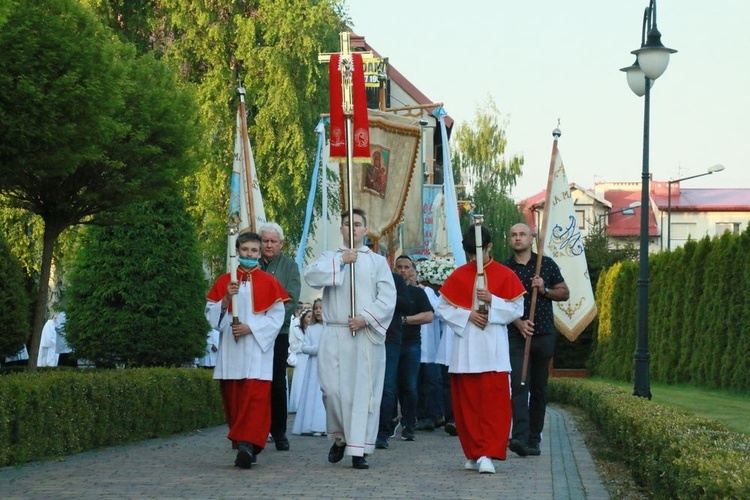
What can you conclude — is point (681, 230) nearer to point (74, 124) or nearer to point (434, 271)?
point (434, 271)

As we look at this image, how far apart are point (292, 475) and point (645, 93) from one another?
1053 cm

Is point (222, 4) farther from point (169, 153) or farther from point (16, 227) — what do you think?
point (169, 153)

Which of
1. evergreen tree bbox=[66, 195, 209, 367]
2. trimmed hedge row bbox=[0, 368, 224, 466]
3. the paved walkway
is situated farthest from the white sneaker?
evergreen tree bbox=[66, 195, 209, 367]

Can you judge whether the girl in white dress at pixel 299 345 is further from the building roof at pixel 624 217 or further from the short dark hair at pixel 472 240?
the building roof at pixel 624 217

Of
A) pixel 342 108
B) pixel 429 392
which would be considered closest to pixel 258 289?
pixel 342 108

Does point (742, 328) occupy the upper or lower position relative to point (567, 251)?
lower

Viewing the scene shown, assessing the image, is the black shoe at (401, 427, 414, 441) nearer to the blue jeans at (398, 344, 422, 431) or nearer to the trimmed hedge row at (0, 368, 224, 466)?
the blue jeans at (398, 344, 422, 431)

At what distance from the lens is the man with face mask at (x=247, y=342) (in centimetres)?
1141

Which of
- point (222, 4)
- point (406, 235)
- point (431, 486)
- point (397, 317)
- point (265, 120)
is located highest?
point (222, 4)

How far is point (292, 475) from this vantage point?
10828 mm

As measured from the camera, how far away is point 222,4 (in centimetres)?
3534

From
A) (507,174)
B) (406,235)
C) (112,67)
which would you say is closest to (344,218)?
(112,67)

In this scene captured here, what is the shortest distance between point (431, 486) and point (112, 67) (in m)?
5.62

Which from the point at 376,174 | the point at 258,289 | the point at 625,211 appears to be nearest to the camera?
the point at 258,289
